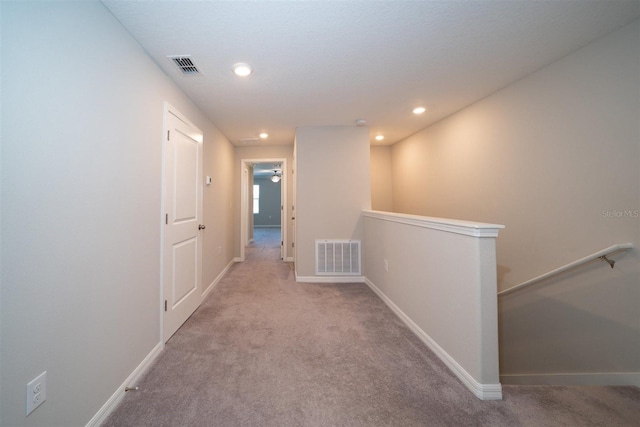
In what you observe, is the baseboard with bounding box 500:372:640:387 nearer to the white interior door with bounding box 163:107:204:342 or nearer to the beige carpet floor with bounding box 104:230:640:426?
the beige carpet floor with bounding box 104:230:640:426

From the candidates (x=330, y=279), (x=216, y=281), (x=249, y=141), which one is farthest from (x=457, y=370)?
(x=249, y=141)

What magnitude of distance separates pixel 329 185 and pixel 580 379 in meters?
3.20

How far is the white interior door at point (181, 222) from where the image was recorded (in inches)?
78.4

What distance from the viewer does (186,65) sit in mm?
1918

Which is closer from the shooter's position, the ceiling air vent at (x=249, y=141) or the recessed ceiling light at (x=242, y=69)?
the recessed ceiling light at (x=242, y=69)

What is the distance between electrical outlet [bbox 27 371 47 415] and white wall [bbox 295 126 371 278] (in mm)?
2757

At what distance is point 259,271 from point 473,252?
3.50 metres

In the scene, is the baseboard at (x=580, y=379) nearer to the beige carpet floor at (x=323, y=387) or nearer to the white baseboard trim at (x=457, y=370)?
the beige carpet floor at (x=323, y=387)

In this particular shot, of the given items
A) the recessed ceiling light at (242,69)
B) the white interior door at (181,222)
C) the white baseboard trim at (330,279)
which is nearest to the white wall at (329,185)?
the white baseboard trim at (330,279)

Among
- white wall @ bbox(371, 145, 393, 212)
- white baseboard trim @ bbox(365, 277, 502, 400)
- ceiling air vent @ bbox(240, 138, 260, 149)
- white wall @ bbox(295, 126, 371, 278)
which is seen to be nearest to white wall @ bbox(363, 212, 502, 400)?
white baseboard trim @ bbox(365, 277, 502, 400)

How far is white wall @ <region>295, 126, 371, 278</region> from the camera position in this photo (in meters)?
3.59

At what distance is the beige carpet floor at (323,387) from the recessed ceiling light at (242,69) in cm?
235

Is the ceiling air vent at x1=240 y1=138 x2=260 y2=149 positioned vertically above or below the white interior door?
above

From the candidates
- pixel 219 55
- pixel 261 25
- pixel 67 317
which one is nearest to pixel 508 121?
pixel 261 25
